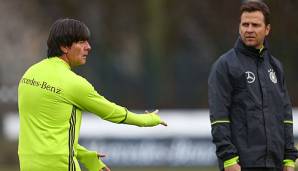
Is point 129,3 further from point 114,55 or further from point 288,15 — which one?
point 288,15

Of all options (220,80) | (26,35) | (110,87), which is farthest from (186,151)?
(220,80)

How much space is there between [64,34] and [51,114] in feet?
1.68

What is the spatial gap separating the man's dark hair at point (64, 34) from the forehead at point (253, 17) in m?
1.04

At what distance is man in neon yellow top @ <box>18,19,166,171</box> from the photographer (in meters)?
6.49

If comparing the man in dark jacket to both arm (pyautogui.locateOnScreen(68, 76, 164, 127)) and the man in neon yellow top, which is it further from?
the man in neon yellow top

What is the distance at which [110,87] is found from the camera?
1872 cm

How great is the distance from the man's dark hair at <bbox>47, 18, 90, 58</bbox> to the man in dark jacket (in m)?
0.90

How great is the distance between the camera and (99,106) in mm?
6715

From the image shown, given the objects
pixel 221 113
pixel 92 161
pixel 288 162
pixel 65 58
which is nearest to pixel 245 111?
pixel 221 113

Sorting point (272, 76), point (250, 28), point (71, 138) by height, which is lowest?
point (71, 138)

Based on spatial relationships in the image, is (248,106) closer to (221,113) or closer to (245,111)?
(245,111)

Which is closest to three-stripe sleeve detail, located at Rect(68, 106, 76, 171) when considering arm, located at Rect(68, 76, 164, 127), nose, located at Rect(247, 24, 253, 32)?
arm, located at Rect(68, 76, 164, 127)

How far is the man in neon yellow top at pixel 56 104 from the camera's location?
6.49 metres

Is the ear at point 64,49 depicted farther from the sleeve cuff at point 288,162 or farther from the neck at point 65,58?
the sleeve cuff at point 288,162
